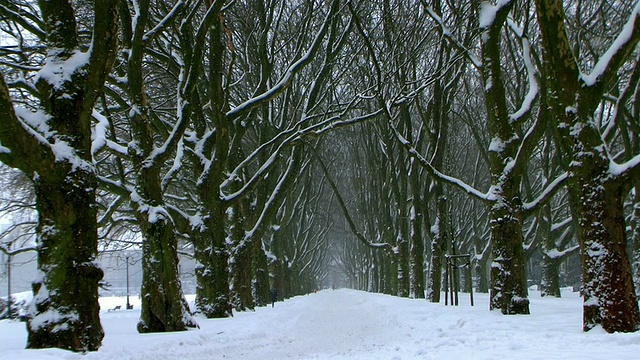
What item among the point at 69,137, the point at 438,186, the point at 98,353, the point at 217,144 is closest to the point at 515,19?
the point at 438,186

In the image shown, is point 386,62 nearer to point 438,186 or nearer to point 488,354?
point 438,186

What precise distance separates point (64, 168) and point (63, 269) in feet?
4.08

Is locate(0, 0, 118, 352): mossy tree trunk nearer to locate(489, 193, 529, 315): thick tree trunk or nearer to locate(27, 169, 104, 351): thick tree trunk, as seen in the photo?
locate(27, 169, 104, 351): thick tree trunk

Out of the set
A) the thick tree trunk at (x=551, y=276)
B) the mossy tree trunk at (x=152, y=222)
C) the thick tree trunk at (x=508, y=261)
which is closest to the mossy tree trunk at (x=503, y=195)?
the thick tree trunk at (x=508, y=261)

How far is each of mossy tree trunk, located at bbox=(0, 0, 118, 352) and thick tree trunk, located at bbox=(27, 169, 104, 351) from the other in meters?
0.01

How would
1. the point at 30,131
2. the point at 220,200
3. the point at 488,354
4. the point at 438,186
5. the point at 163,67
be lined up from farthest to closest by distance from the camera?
1. the point at 438,186
2. the point at 163,67
3. the point at 220,200
4. the point at 30,131
5. the point at 488,354

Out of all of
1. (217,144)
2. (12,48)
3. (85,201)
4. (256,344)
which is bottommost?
(256,344)

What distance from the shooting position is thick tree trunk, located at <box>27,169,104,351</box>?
637 cm

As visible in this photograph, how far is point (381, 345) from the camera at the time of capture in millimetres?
8609

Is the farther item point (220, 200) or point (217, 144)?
point (220, 200)

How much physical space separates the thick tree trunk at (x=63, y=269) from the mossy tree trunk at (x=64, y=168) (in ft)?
0.04

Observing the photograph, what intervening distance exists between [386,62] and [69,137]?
10638 millimetres

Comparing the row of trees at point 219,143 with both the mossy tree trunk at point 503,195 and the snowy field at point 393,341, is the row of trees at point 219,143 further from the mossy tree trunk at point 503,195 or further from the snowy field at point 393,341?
the snowy field at point 393,341

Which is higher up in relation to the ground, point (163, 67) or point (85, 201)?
point (163, 67)
